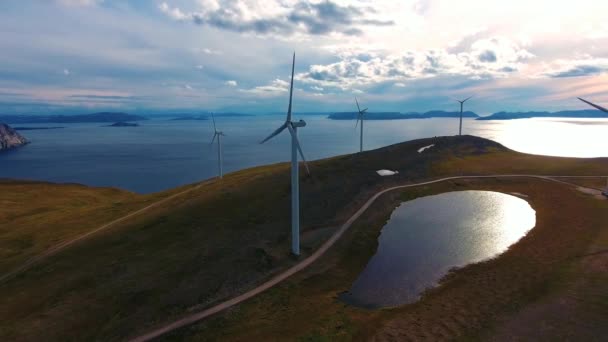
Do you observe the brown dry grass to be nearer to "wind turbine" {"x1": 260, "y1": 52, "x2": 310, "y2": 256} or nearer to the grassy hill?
the grassy hill

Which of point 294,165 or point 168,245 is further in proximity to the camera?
point 168,245

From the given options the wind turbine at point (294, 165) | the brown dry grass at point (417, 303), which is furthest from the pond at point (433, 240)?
the wind turbine at point (294, 165)

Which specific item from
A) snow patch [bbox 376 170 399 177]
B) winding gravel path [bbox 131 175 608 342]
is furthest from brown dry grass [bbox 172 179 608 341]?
snow patch [bbox 376 170 399 177]

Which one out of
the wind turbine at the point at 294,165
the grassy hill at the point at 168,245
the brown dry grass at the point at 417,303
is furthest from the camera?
the wind turbine at the point at 294,165

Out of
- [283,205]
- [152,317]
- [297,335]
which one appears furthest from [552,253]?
[152,317]

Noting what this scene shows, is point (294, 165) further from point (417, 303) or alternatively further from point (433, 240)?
point (433, 240)

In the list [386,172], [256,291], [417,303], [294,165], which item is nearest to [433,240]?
[417,303]

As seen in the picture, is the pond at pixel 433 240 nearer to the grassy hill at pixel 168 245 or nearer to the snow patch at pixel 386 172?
the grassy hill at pixel 168 245
